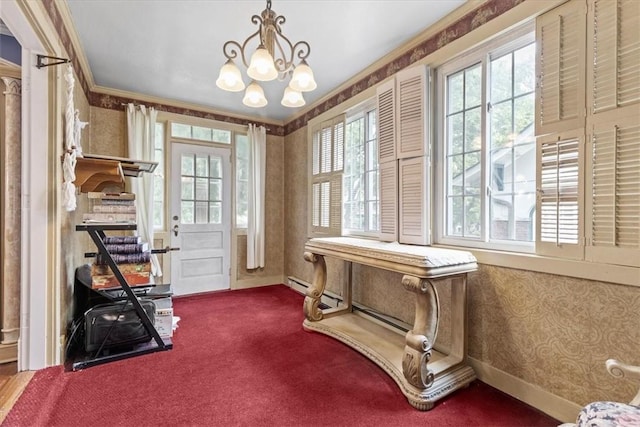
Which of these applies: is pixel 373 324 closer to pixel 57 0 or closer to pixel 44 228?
pixel 44 228

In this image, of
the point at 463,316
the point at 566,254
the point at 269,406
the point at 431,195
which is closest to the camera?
the point at 566,254

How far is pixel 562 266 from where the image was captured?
63.9 inches

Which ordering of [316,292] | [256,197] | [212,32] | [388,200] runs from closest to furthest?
[212,32], [388,200], [316,292], [256,197]

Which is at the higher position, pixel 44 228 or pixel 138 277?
pixel 44 228

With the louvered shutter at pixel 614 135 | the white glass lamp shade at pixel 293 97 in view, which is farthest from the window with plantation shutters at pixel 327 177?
the louvered shutter at pixel 614 135

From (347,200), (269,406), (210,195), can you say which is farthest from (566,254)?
(210,195)

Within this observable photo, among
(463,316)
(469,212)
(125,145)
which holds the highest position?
(125,145)

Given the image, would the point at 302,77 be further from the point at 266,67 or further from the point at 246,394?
the point at 246,394

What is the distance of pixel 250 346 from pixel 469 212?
205 centimetres

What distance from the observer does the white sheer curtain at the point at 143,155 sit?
358 cm

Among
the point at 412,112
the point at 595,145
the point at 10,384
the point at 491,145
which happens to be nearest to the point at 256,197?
the point at 412,112

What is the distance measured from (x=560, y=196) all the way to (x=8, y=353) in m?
3.78

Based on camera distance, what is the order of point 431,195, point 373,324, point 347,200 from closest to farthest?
point 431,195 < point 373,324 < point 347,200

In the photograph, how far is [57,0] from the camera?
2018mm
